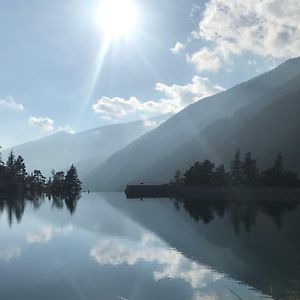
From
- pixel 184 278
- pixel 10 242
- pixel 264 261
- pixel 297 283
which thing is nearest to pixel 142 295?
pixel 184 278

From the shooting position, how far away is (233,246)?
55438mm

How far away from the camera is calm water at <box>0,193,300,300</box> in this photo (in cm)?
3212

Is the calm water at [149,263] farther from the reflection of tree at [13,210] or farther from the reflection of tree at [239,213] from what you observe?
the reflection of tree at [13,210]

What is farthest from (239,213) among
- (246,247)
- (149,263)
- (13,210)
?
(149,263)

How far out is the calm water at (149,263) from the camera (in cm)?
3212

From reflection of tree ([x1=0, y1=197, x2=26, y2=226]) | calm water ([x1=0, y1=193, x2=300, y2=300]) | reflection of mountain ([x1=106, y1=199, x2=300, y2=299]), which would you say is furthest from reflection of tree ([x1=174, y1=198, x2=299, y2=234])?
reflection of tree ([x1=0, y1=197, x2=26, y2=226])

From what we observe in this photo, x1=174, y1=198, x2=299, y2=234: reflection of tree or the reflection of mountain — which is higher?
x1=174, y1=198, x2=299, y2=234: reflection of tree

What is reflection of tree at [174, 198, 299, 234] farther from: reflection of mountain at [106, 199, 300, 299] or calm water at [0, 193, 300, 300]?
calm water at [0, 193, 300, 300]

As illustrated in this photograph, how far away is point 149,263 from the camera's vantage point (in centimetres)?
4319

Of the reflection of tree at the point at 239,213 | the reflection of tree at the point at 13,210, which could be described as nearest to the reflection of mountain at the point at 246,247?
the reflection of tree at the point at 239,213

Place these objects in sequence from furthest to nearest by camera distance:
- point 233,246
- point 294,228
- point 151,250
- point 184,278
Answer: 1. point 294,228
2. point 233,246
3. point 151,250
4. point 184,278

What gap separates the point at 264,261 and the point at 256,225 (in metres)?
36.9

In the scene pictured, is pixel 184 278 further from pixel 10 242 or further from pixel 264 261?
pixel 10 242

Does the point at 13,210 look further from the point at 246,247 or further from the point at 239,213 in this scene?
the point at 246,247
